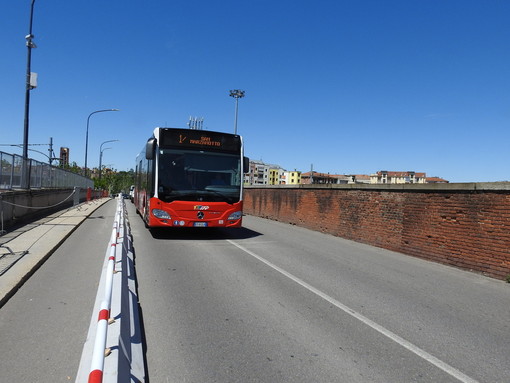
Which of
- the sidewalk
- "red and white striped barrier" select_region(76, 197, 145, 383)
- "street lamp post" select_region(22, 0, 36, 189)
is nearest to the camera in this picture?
"red and white striped barrier" select_region(76, 197, 145, 383)

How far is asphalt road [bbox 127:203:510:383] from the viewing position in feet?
11.8

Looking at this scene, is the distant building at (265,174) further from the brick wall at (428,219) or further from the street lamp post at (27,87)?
the brick wall at (428,219)

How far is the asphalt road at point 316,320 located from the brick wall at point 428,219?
0.65 meters

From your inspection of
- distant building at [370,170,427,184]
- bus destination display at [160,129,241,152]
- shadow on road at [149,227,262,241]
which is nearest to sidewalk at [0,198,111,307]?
shadow on road at [149,227,262,241]

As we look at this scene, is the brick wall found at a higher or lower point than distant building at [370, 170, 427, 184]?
lower

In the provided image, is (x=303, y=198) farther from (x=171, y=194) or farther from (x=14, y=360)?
(x=14, y=360)

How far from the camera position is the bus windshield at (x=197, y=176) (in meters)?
11.3

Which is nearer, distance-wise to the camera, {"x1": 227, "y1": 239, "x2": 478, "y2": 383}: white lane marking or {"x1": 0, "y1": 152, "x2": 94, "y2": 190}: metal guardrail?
{"x1": 227, "y1": 239, "x2": 478, "y2": 383}: white lane marking

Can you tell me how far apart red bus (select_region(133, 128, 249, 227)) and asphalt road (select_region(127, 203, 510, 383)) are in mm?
2182

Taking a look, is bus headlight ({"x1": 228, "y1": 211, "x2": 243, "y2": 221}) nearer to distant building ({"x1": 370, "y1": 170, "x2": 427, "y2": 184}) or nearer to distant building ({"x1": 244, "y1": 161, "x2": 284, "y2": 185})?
distant building ({"x1": 370, "y1": 170, "x2": 427, "y2": 184})

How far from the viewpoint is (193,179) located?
11500 millimetres

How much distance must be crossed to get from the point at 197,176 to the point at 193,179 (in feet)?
0.52

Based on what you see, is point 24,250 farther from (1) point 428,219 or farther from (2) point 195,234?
(1) point 428,219

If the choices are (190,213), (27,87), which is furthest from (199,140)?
(27,87)
